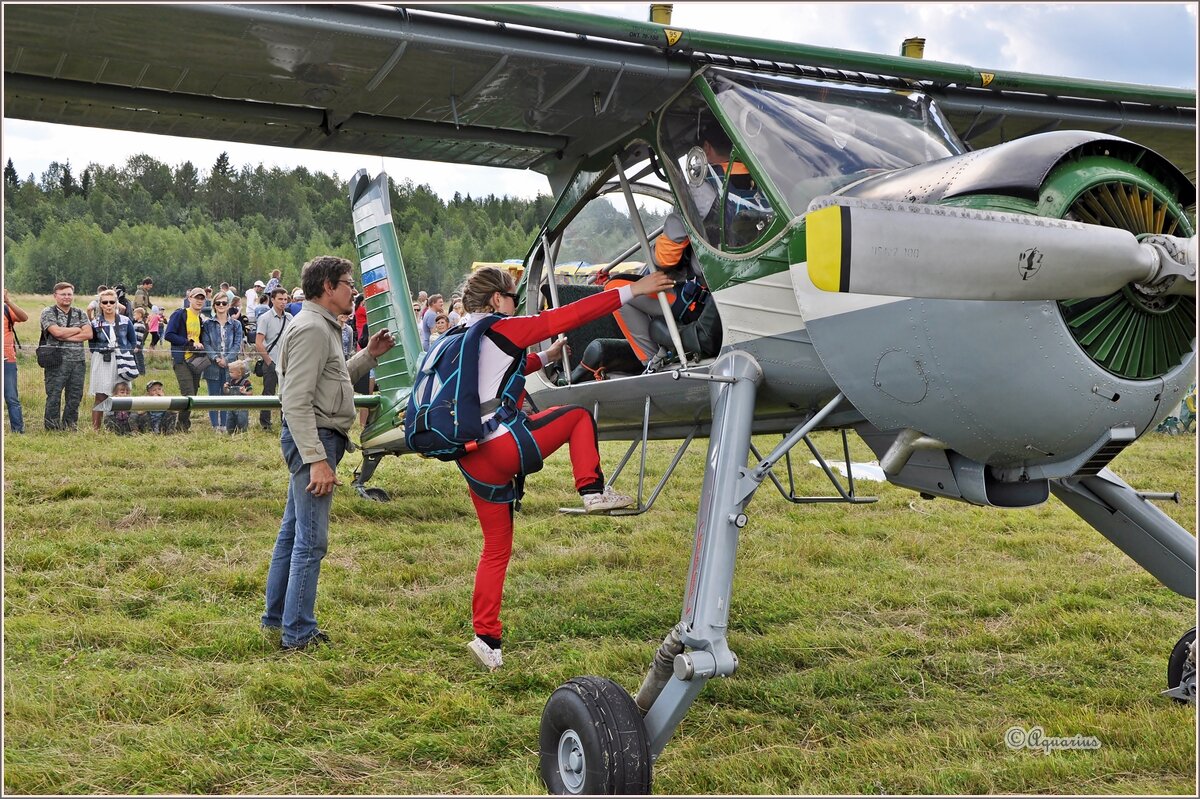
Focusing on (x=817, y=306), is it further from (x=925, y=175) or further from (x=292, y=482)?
(x=292, y=482)

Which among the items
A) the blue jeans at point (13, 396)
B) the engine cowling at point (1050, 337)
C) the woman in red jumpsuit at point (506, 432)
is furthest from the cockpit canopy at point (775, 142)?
the blue jeans at point (13, 396)

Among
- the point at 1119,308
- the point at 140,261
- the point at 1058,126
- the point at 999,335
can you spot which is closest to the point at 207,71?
the point at 999,335

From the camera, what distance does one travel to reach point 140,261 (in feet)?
151

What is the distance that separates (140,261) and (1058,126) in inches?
1879

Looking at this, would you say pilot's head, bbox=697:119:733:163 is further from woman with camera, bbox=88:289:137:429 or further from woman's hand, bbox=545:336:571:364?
woman with camera, bbox=88:289:137:429

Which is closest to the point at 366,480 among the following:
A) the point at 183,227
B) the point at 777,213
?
the point at 777,213

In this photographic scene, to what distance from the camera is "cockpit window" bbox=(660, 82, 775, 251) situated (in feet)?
13.7

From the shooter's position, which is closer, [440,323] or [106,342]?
[106,342]

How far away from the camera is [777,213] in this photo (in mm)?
3990

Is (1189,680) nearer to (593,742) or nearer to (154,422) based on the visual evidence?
(593,742)

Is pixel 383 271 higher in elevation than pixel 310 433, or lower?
higher

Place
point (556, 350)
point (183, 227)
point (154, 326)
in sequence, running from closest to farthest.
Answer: point (556, 350), point (154, 326), point (183, 227)

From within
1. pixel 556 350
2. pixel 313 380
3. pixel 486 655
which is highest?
pixel 556 350

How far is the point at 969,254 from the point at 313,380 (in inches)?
132
